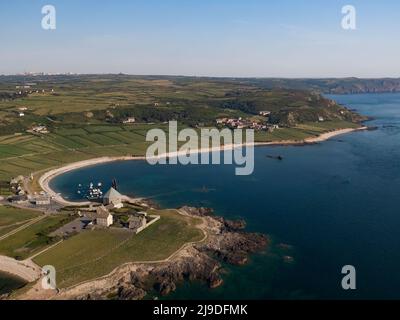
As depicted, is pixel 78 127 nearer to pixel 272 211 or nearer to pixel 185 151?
pixel 185 151

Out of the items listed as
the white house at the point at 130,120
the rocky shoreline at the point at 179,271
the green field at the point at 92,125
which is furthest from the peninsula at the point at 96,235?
the white house at the point at 130,120

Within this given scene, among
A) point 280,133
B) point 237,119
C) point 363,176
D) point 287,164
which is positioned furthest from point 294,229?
point 237,119

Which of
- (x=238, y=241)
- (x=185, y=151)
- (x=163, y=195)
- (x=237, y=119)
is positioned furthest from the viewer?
(x=237, y=119)

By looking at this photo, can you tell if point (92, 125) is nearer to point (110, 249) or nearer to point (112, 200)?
point (112, 200)

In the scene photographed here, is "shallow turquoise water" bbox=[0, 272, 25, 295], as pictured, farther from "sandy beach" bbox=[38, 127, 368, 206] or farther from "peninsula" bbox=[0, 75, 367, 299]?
"sandy beach" bbox=[38, 127, 368, 206]

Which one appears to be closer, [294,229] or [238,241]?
[238,241]

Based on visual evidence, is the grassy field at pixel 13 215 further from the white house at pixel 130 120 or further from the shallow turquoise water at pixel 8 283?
Result: the white house at pixel 130 120
